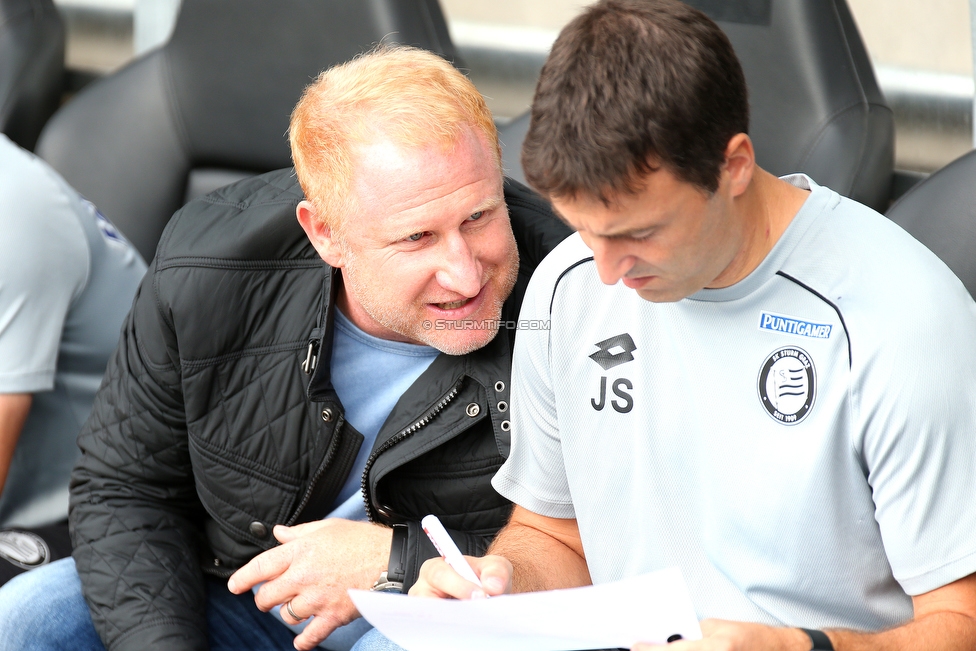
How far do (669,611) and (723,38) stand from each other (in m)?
0.47

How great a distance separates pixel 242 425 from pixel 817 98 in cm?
87

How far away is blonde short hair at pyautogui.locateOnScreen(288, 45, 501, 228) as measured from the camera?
120 centimetres

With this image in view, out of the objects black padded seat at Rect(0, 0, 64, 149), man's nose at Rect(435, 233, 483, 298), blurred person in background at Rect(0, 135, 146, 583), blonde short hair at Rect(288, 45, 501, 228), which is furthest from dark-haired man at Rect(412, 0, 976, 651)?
black padded seat at Rect(0, 0, 64, 149)

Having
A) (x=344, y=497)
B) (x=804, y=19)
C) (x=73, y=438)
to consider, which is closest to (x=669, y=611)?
(x=344, y=497)

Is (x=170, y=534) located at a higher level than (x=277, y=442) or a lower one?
lower

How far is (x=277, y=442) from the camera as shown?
1.35m

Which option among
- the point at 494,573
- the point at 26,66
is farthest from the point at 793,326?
the point at 26,66

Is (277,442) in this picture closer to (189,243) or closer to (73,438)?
(189,243)

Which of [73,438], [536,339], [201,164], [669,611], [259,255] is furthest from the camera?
[201,164]

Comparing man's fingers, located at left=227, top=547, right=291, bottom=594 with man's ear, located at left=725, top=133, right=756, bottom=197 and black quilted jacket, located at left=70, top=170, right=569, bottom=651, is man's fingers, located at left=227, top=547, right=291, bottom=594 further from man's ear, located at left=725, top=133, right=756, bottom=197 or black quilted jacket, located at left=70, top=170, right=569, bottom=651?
man's ear, located at left=725, top=133, right=756, bottom=197

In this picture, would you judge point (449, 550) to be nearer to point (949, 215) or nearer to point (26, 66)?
point (949, 215)

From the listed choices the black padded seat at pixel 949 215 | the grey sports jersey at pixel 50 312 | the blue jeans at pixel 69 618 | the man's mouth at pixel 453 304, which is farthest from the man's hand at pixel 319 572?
the black padded seat at pixel 949 215

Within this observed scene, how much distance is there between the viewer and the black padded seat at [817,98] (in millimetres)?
1416

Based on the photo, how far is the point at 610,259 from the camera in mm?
920
